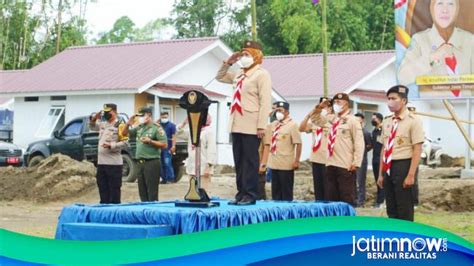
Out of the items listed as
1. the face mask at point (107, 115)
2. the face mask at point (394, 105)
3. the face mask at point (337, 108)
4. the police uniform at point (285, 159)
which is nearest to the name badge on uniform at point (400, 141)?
the face mask at point (394, 105)

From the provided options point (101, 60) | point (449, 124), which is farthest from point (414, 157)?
point (449, 124)

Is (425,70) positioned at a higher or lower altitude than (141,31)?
lower

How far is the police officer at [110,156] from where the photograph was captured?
14.0m

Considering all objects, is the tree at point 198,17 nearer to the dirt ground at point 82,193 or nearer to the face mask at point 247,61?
the dirt ground at point 82,193

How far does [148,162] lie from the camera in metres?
14.4

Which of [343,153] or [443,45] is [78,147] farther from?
[343,153]

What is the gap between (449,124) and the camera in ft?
132

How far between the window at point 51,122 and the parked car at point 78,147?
5.23m

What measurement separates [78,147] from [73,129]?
1.74 feet

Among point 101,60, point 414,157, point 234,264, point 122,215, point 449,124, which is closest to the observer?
point 234,264

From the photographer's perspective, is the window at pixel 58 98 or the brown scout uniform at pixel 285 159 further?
the window at pixel 58 98

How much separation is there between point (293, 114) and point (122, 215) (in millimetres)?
28528

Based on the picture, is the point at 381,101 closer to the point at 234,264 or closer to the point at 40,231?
the point at 40,231

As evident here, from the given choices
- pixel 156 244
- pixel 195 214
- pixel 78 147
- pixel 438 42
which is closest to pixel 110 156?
pixel 195 214
